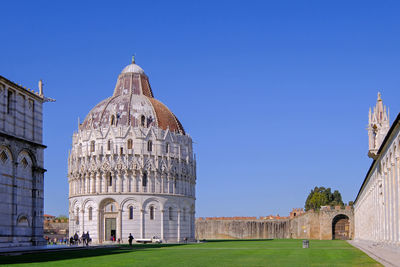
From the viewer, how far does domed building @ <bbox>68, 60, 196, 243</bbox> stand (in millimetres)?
78312

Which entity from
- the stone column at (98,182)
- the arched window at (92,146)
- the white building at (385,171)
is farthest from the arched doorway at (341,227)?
the white building at (385,171)

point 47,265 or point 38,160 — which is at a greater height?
point 38,160

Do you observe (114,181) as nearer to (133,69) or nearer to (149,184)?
(149,184)

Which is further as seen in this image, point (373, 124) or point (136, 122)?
point (136, 122)

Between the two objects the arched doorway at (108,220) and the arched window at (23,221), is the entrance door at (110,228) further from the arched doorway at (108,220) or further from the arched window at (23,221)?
the arched window at (23,221)

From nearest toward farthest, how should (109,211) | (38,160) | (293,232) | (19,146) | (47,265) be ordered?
(47,265)
(19,146)
(38,160)
(109,211)
(293,232)

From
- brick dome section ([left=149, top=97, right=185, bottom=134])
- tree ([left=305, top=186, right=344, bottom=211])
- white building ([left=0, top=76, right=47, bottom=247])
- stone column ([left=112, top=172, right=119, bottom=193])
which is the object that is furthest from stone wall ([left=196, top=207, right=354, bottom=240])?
white building ([left=0, top=76, right=47, bottom=247])

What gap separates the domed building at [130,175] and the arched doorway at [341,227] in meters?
22.8

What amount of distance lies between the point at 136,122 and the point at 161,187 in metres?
9.94

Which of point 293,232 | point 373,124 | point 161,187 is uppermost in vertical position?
point 373,124

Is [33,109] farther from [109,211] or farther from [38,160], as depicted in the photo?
[109,211]

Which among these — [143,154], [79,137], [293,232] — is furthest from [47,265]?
[293,232]

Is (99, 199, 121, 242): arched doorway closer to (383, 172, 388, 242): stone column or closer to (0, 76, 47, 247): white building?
(0, 76, 47, 247): white building

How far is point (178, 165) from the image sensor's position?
82750 mm
